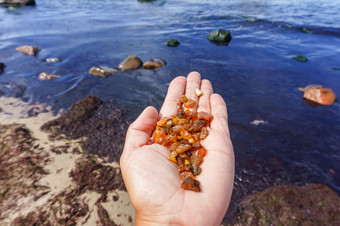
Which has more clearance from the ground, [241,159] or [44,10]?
[44,10]

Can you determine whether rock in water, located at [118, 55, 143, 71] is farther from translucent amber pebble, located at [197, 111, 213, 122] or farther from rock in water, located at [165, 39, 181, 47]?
translucent amber pebble, located at [197, 111, 213, 122]

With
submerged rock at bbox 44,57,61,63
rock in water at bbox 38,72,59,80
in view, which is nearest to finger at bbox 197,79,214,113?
rock in water at bbox 38,72,59,80

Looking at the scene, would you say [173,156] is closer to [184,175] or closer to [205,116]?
[184,175]

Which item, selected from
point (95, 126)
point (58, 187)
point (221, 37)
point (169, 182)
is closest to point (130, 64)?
point (95, 126)

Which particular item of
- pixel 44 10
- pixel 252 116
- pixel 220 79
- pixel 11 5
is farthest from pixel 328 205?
pixel 11 5

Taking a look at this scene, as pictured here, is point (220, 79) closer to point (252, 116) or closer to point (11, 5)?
point (252, 116)

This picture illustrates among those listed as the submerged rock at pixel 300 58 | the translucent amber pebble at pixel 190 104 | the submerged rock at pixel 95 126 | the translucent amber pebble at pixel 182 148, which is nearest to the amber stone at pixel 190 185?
the translucent amber pebble at pixel 182 148
